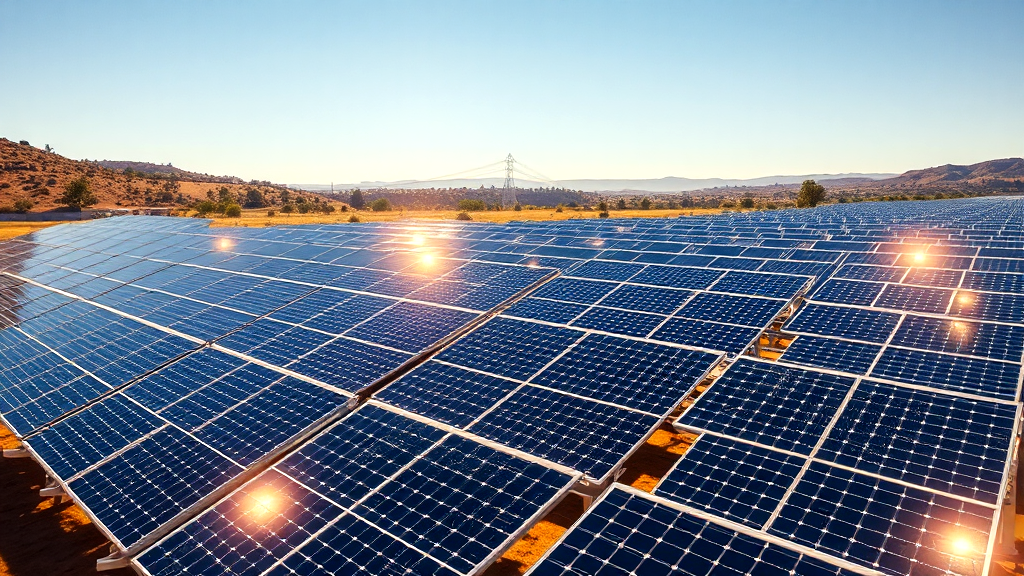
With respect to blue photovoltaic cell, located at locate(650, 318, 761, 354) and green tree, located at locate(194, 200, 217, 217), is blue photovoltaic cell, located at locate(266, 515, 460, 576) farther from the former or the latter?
green tree, located at locate(194, 200, 217, 217)

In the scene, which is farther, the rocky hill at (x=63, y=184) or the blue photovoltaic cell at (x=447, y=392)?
the rocky hill at (x=63, y=184)

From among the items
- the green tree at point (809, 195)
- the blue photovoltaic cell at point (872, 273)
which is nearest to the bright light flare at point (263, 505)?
the blue photovoltaic cell at point (872, 273)

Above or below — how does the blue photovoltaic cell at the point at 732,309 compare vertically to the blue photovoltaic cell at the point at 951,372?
above

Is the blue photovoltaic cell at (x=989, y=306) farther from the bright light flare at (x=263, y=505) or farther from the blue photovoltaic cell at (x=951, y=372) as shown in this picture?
the bright light flare at (x=263, y=505)

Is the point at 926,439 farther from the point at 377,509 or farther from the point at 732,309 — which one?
the point at 377,509

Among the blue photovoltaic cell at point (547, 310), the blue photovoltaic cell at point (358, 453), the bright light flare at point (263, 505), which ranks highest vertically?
the blue photovoltaic cell at point (547, 310)

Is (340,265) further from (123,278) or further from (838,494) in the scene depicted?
(838,494)
